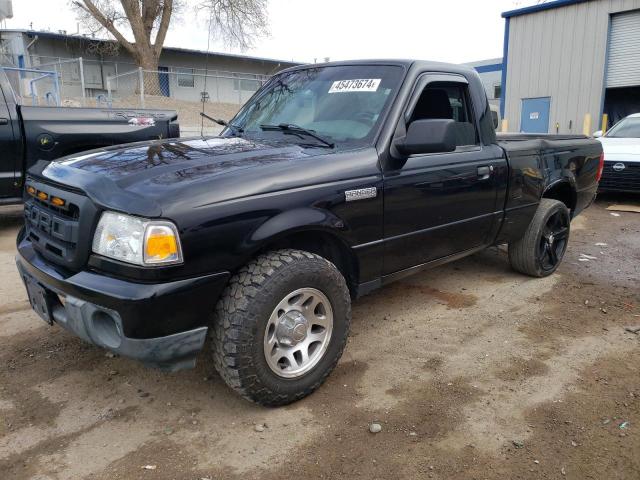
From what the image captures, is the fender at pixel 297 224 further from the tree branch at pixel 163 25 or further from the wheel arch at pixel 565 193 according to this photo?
the tree branch at pixel 163 25

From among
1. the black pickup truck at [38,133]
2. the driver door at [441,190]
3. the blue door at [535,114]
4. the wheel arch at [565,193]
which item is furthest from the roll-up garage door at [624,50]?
the black pickup truck at [38,133]

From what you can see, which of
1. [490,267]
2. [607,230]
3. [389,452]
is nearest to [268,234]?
[389,452]

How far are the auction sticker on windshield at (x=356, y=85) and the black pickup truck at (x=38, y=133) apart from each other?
3994 mm

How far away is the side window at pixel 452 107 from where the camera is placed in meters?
3.69

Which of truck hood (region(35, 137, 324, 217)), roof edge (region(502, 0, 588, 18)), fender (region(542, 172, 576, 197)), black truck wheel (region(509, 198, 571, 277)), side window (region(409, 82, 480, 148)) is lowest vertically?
black truck wheel (region(509, 198, 571, 277))

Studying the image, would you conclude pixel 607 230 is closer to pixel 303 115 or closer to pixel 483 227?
pixel 483 227

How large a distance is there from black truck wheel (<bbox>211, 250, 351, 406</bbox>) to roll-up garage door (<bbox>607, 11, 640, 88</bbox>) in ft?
55.7

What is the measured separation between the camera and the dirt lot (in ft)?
7.80

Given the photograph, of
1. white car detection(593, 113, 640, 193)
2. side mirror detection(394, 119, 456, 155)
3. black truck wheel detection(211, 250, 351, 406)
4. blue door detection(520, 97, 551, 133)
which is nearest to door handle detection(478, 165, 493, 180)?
side mirror detection(394, 119, 456, 155)

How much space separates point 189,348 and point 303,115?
1886mm

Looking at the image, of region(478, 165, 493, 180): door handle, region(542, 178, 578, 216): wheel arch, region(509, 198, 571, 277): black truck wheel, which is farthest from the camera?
region(542, 178, 578, 216): wheel arch

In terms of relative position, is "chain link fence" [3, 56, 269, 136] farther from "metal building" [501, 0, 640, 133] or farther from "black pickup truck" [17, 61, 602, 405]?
"black pickup truck" [17, 61, 602, 405]

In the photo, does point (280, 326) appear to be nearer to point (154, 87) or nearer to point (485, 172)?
point (485, 172)

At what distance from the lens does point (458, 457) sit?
243cm
